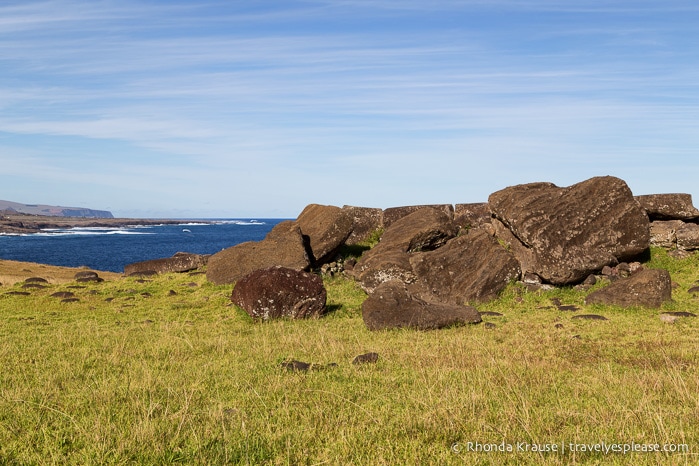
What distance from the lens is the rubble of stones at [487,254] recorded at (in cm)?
2092

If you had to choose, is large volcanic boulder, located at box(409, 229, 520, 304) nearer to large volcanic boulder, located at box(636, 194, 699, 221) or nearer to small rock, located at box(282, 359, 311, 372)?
large volcanic boulder, located at box(636, 194, 699, 221)

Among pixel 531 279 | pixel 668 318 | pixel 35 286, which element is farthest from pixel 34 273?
pixel 668 318

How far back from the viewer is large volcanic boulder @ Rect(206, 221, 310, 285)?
28703mm

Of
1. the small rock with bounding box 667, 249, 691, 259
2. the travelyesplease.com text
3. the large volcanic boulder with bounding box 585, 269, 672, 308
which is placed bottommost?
the travelyesplease.com text

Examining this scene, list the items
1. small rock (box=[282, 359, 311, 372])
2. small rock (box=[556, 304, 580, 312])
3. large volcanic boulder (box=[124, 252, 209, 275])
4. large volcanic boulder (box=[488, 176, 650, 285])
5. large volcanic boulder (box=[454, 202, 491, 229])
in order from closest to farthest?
small rock (box=[282, 359, 311, 372]) < small rock (box=[556, 304, 580, 312]) < large volcanic boulder (box=[488, 176, 650, 285]) < large volcanic boulder (box=[454, 202, 491, 229]) < large volcanic boulder (box=[124, 252, 209, 275])

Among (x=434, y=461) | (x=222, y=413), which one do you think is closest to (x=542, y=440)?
(x=434, y=461)

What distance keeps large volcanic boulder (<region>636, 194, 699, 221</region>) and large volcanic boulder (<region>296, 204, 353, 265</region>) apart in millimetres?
14785

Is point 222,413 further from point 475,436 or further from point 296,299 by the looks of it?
point 296,299

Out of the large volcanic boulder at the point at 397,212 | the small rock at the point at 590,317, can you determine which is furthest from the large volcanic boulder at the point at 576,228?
the large volcanic boulder at the point at 397,212

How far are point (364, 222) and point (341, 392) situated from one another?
25241 mm

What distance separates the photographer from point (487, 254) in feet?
82.2

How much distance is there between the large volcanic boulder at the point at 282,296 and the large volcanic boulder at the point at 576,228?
9.76 metres

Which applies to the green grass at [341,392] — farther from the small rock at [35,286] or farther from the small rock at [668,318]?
the small rock at [35,286]

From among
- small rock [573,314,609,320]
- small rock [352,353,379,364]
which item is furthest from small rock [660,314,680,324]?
small rock [352,353,379,364]
